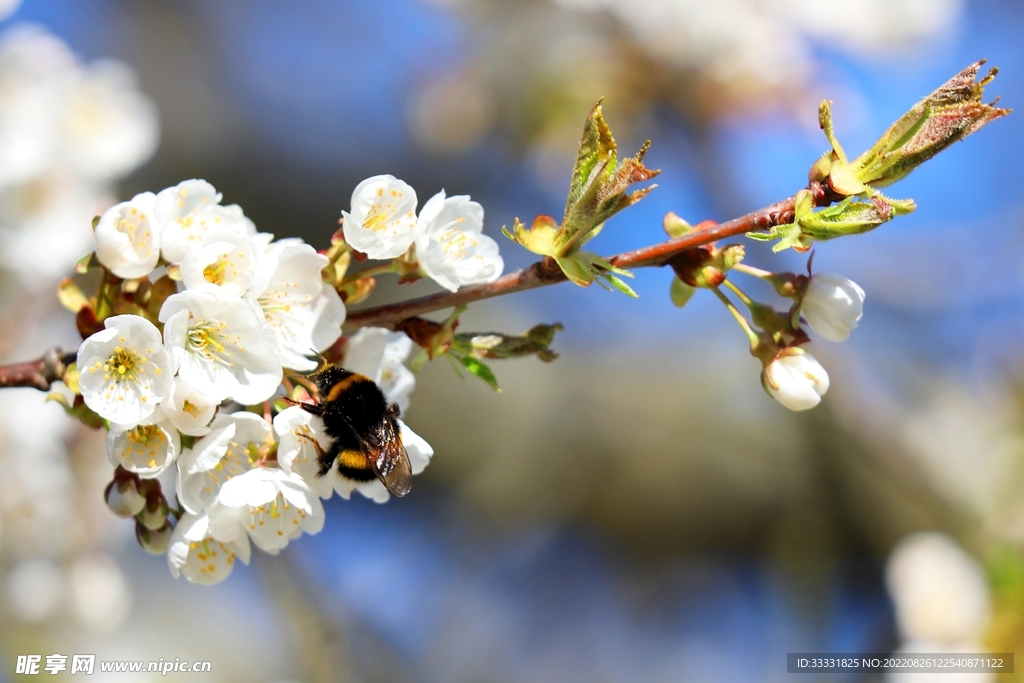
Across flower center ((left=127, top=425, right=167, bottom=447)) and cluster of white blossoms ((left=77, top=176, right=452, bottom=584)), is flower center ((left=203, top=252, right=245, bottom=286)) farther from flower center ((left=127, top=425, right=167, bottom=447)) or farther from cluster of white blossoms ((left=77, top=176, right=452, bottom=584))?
flower center ((left=127, top=425, right=167, bottom=447))

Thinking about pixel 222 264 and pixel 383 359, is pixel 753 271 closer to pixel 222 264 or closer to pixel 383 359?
pixel 383 359

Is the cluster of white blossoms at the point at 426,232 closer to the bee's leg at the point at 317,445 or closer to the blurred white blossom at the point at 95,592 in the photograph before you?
the bee's leg at the point at 317,445

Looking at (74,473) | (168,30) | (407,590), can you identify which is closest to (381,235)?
(74,473)

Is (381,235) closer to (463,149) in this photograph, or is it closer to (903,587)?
(903,587)

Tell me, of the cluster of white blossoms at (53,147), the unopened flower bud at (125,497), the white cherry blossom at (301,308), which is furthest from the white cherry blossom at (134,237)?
the cluster of white blossoms at (53,147)

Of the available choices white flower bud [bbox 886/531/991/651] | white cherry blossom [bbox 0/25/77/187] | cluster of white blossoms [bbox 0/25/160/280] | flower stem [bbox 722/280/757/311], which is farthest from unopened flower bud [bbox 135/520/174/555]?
white flower bud [bbox 886/531/991/651]

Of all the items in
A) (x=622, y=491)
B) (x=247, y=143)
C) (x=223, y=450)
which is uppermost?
(x=247, y=143)
